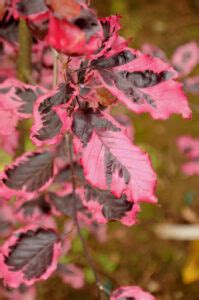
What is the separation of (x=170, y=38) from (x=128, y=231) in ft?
5.11

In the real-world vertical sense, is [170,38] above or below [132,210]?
above

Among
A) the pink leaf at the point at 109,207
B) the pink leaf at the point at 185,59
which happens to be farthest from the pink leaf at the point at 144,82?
the pink leaf at the point at 185,59

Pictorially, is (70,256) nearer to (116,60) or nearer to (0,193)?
(0,193)

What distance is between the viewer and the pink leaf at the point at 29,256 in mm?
994

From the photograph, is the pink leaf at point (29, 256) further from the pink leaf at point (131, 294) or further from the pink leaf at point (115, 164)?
the pink leaf at point (115, 164)

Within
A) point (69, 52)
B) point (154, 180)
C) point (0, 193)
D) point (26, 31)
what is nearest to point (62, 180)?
point (0, 193)

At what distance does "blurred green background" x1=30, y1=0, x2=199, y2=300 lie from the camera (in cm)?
206

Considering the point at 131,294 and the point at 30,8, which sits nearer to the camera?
the point at 30,8

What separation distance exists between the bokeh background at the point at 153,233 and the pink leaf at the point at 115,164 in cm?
94

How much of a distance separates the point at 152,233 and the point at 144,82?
1679 mm

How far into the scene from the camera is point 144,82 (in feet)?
2.62

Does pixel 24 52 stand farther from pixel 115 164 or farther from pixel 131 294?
pixel 131 294

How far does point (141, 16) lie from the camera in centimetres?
340

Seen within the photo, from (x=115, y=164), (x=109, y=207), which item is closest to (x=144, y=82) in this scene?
(x=115, y=164)
